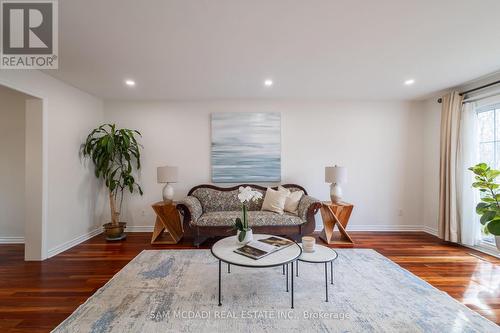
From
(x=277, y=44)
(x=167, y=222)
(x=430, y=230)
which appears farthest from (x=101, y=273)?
(x=430, y=230)

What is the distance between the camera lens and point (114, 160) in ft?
13.5

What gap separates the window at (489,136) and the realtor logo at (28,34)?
536 centimetres

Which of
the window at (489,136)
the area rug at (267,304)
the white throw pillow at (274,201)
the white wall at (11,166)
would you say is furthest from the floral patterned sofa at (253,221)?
the white wall at (11,166)

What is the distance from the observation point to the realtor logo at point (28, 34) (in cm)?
181

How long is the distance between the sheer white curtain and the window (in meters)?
0.10

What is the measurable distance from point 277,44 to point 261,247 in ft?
6.81

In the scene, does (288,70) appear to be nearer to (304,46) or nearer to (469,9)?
(304,46)

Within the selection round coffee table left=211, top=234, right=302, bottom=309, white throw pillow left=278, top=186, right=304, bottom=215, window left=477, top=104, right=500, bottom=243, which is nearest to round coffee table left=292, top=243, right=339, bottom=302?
round coffee table left=211, top=234, right=302, bottom=309

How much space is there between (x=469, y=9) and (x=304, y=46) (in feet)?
4.35

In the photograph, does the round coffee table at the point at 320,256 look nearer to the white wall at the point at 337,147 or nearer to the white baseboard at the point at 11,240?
the white wall at the point at 337,147

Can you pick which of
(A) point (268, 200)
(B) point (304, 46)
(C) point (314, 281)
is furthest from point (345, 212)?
(B) point (304, 46)

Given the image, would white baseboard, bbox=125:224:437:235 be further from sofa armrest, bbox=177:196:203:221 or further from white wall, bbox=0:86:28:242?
white wall, bbox=0:86:28:242

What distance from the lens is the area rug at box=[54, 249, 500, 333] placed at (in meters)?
1.75

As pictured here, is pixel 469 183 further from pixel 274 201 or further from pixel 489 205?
pixel 274 201
